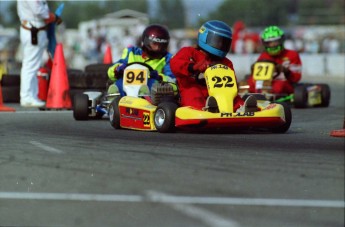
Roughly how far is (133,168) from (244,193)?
1141 mm

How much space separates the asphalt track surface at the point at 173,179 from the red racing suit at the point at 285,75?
4.55 meters

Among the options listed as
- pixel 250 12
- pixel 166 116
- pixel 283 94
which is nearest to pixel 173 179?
pixel 166 116

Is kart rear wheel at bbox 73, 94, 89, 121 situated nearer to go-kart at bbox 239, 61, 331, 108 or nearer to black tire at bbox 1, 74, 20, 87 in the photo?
go-kart at bbox 239, 61, 331, 108

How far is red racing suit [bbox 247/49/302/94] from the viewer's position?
13.5 metres

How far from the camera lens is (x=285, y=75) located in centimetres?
1359

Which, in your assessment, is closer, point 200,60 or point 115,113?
point 200,60

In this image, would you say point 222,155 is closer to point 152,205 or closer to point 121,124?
point 152,205

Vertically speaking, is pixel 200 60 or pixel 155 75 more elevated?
pixel 200 60

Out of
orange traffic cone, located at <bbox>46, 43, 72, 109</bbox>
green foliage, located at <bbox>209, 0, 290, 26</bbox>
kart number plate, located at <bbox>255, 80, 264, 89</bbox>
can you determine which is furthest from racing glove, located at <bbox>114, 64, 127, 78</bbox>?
green foliage, located at <bbox>209, 0, 290, 26</bbox>

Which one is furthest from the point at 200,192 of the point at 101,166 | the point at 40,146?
the point at 40,146

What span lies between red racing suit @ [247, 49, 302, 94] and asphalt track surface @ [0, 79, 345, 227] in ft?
14.9

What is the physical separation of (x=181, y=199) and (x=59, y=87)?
25.9 ft

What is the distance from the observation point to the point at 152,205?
209 inches

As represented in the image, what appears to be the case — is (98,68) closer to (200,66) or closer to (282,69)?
(282,69)
